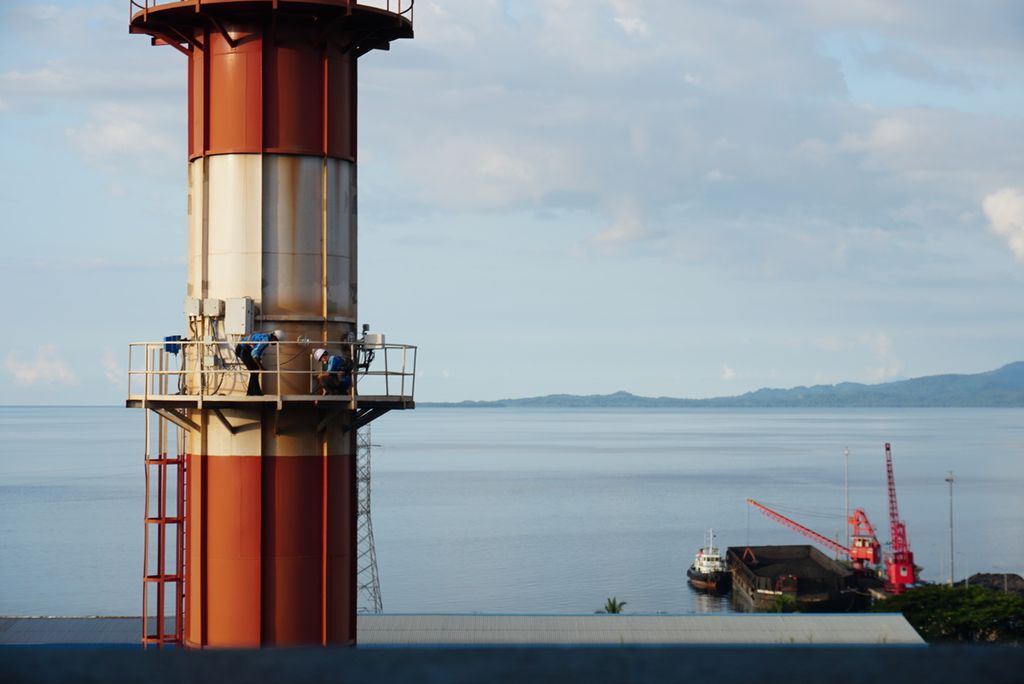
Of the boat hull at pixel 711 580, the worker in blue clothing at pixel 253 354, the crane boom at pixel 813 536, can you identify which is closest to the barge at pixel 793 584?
the boat hull at pixel 711 580

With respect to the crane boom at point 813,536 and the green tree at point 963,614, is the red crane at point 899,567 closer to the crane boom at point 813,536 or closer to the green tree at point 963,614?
the crane boom at point 813,536

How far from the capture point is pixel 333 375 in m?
20.3

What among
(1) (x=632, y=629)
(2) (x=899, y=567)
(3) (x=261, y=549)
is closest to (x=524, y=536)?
(2) (x=899, y=567)

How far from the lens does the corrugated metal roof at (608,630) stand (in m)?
51.8

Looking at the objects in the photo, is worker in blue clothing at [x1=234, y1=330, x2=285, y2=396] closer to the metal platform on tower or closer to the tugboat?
the metal platform on tower

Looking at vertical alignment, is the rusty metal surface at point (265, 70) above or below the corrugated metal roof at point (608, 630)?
above

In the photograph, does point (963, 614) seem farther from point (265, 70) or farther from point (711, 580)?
point (265, 70)

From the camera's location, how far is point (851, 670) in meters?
5.12

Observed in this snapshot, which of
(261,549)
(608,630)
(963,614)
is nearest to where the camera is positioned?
(261,549)

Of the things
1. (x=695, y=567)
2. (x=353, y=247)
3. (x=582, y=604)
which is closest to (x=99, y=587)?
(x=582, y=604)

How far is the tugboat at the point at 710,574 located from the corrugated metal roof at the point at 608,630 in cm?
5055

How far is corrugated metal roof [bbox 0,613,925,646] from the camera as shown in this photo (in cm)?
5181

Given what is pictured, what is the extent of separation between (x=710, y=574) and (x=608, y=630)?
5388cm

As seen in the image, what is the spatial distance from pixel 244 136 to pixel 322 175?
4.50ft
